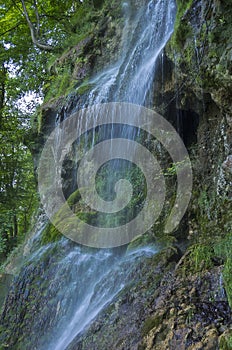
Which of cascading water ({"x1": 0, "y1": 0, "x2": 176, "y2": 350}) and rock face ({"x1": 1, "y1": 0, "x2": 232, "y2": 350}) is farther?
cascading water ({"x1": 0, "y1": 0, "x2": 176, "y2": 350})

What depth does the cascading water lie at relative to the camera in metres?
4.71

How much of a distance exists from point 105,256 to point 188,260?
6.88 ft

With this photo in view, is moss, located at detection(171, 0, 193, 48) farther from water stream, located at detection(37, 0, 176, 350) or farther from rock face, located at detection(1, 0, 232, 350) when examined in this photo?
water stream, located at detection(37, 0, 176, 350)

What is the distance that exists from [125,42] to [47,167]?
424 cm

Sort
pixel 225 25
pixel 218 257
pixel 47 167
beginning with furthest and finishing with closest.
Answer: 1. pixel 47 167
2. pixel 225 25
3. pixel 218 257

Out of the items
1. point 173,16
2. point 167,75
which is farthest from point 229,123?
point 173,16

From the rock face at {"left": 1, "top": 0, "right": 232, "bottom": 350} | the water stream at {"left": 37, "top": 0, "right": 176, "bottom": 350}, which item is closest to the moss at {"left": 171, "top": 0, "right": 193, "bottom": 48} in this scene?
the rock face at {"left": 1, "top": 0, "right": 232, "bottom": 350}

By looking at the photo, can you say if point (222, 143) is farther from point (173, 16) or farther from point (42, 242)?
point (42, 242)

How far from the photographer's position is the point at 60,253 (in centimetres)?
630

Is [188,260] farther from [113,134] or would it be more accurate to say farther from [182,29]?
[113,134]

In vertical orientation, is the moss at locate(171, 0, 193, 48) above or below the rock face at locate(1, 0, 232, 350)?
above

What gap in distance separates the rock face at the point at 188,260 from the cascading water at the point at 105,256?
0.46 feet

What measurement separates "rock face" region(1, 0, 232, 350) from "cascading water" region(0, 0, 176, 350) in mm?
139


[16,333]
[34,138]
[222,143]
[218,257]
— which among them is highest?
[34,138]
